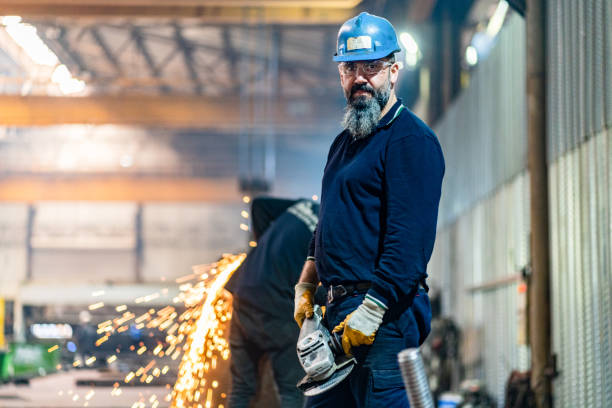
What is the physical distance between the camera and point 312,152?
1281 inches

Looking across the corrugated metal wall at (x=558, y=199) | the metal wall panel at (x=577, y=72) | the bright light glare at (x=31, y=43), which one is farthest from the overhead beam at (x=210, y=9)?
the metal wall panel at (x=577, y=72)

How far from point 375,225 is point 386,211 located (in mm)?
60

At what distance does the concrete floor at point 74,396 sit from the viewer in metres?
10.4

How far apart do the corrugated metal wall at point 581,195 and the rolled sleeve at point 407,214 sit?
12.2 ft

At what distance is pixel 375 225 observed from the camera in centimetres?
289

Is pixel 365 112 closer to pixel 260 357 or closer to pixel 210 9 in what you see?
pixel 260 357

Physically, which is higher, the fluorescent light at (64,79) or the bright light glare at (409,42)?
the fluorescent light at (64,79)

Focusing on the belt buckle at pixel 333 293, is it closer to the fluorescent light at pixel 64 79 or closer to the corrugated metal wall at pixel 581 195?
the corrugated metal wall at pixel 581 195

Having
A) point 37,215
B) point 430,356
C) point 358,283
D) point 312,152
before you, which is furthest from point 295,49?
point 358,283

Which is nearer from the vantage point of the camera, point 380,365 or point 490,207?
point 380,365

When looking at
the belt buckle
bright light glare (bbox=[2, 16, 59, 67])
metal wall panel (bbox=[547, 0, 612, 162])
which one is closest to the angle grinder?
the belt buckle

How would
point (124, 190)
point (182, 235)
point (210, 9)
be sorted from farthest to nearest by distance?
point (182, 235)
point (124, 190)
point (210, 9)

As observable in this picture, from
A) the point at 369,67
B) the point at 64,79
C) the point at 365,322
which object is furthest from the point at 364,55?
the point at 64,79

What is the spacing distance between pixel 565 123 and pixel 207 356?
3559mm
